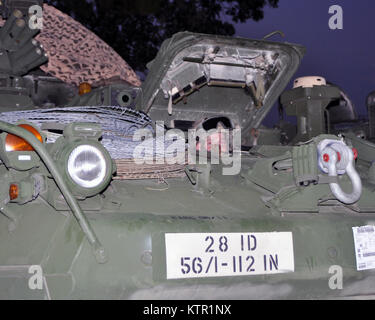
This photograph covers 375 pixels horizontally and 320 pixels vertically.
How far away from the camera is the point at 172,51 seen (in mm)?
4234

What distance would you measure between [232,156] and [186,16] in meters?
15.5

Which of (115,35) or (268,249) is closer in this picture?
(268,249)

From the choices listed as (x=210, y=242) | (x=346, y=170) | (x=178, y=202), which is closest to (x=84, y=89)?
(x=178, y=202)

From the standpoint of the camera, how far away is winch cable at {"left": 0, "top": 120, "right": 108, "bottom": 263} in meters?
2.71

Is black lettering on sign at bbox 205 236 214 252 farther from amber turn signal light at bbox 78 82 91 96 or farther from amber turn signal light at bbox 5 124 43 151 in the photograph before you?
amber turn signal light at bbox 78 82 91 96

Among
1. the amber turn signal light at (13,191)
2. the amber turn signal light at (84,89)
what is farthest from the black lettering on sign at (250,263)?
the amber turn signal light at (84,89)

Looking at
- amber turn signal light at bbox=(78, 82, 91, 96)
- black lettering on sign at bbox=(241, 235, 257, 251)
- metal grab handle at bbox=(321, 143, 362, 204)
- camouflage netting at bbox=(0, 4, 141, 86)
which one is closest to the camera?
black lettering on sign at bbox=(241, 235, 257, 251)

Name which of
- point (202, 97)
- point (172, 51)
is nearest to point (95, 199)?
point (172, 51)

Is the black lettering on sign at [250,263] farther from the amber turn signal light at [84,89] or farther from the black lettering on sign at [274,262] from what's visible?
the amber turn signal light at [84,89]

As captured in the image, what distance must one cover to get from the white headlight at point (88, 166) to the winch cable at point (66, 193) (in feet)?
0.38

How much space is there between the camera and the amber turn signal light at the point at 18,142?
2875 mm

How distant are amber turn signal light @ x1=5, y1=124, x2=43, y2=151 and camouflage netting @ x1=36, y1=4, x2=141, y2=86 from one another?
8.52ft

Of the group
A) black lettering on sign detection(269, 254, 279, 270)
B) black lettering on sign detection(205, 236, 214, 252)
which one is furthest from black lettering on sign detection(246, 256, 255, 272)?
black lettering on sign detection(205, 236, 214, 252)

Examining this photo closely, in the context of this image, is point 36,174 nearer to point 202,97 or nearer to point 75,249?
point 75,249
